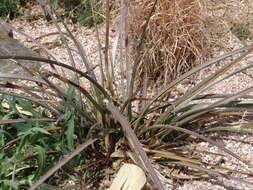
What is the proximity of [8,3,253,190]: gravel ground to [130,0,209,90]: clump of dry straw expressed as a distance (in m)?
0.14

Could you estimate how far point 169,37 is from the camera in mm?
2264

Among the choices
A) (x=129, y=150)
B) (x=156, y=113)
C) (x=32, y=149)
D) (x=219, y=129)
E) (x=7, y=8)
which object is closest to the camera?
(x=32, y=149)

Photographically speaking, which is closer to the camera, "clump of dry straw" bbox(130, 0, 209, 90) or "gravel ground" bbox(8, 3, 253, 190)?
"gravel ground" bbox(8, 3, 253, 190)

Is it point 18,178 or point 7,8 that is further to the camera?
point 7,8

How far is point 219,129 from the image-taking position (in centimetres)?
182

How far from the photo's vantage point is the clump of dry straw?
225 cm

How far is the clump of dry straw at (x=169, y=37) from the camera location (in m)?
2.25

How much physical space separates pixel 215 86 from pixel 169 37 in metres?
0.39

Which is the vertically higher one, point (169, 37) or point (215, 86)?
point (169, 37)

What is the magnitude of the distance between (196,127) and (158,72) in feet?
1.73

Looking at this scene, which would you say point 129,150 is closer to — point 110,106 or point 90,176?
point 90,176

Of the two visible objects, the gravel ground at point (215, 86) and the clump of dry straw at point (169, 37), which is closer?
the gravel ground at point (215, 86)

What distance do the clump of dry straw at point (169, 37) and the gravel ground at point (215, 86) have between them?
0.47 ft

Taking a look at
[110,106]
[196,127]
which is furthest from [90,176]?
[196,127]
